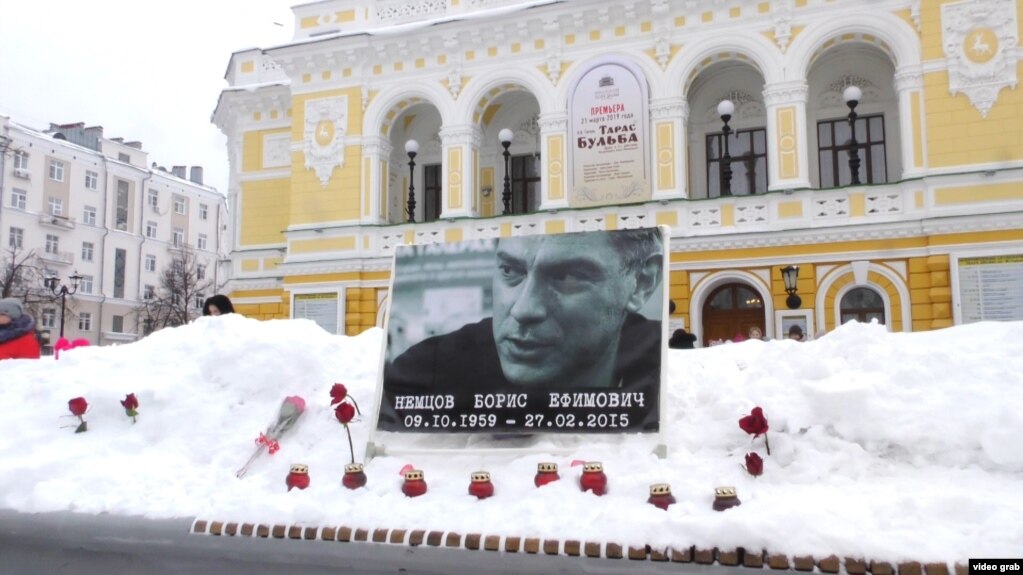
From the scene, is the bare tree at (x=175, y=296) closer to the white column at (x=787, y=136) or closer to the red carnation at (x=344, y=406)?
the white column at (x=787, y=136)

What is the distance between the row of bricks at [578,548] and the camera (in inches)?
150

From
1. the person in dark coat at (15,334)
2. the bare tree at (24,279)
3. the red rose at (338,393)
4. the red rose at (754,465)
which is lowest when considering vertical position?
the red rose at (754,465)

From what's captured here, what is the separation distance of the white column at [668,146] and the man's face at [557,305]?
1481 cm

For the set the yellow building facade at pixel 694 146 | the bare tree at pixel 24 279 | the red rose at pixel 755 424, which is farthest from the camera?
the bare tree at pixel 24 279

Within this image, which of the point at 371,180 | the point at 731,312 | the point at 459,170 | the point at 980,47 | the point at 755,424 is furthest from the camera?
the point at 371,180

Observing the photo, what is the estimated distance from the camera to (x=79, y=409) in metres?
6.37

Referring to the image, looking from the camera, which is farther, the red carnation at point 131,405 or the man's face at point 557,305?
the red carnation at point 131,405

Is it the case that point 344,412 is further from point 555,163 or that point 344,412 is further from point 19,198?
point 19,198

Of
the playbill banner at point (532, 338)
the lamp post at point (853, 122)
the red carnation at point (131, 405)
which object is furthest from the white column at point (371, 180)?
the playbill banner at point (532, 338)

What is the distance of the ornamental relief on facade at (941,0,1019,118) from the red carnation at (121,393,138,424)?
18456 millimetres

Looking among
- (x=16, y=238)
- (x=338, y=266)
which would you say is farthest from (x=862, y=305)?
(x=16, y=238)

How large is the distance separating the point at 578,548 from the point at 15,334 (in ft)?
22.5

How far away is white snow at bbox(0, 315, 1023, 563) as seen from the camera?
416 cm

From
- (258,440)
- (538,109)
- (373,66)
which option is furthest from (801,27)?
(258,440)
